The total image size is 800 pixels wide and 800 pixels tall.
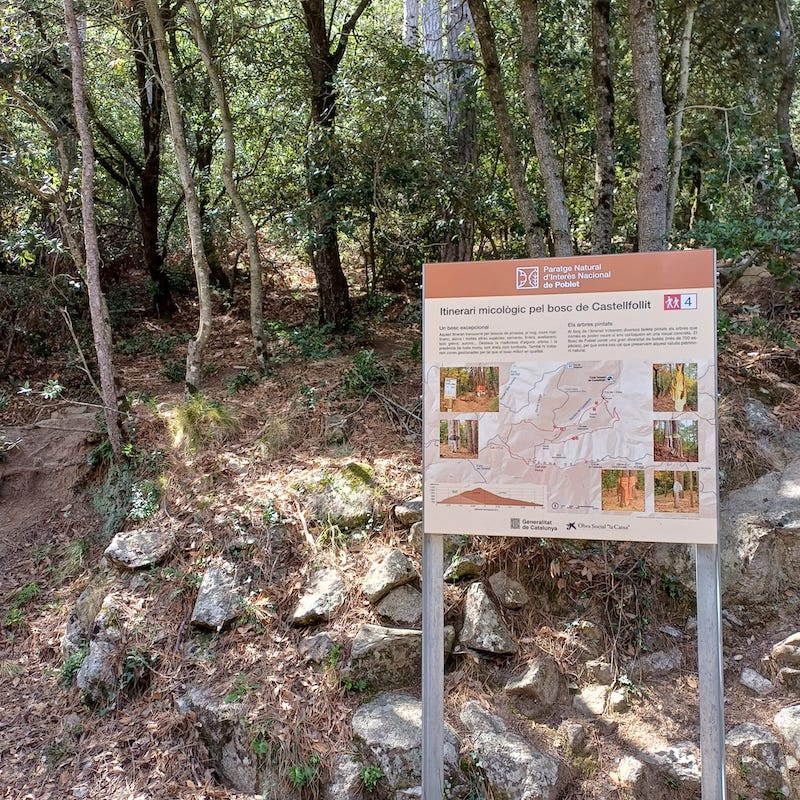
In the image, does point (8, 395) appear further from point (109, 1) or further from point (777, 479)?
point (777, 479)

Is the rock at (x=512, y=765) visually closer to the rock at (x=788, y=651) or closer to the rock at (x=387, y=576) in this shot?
the rock at (x=387, y=576)

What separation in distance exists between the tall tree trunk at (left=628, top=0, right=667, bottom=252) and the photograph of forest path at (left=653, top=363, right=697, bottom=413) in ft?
9.33

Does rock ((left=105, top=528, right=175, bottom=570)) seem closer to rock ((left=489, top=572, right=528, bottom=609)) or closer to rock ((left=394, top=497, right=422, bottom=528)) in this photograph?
rock ((left=394, top=497, right=422, bottom=528))

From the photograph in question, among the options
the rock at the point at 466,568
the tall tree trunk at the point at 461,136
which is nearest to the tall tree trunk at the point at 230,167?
the tall tree trunk at the point at 461,136

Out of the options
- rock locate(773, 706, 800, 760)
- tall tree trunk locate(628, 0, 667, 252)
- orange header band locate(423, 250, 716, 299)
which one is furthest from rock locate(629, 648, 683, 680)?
tall tree trunk locate(628, 0, 667, 252)

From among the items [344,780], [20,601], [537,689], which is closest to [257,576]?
[344,780]

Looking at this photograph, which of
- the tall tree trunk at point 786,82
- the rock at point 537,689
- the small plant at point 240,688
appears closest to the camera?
the rock at point 537,689

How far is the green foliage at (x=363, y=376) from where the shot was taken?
6902 mm

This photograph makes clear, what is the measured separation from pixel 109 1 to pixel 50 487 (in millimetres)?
5582

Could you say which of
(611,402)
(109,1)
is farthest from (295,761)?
(109,1)

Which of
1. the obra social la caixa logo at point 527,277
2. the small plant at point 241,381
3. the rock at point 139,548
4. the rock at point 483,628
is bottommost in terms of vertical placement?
the rock at point 483,628

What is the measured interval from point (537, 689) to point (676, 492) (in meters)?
1.90

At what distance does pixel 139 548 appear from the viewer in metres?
5.46

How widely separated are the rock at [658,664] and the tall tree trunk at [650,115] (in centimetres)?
315
